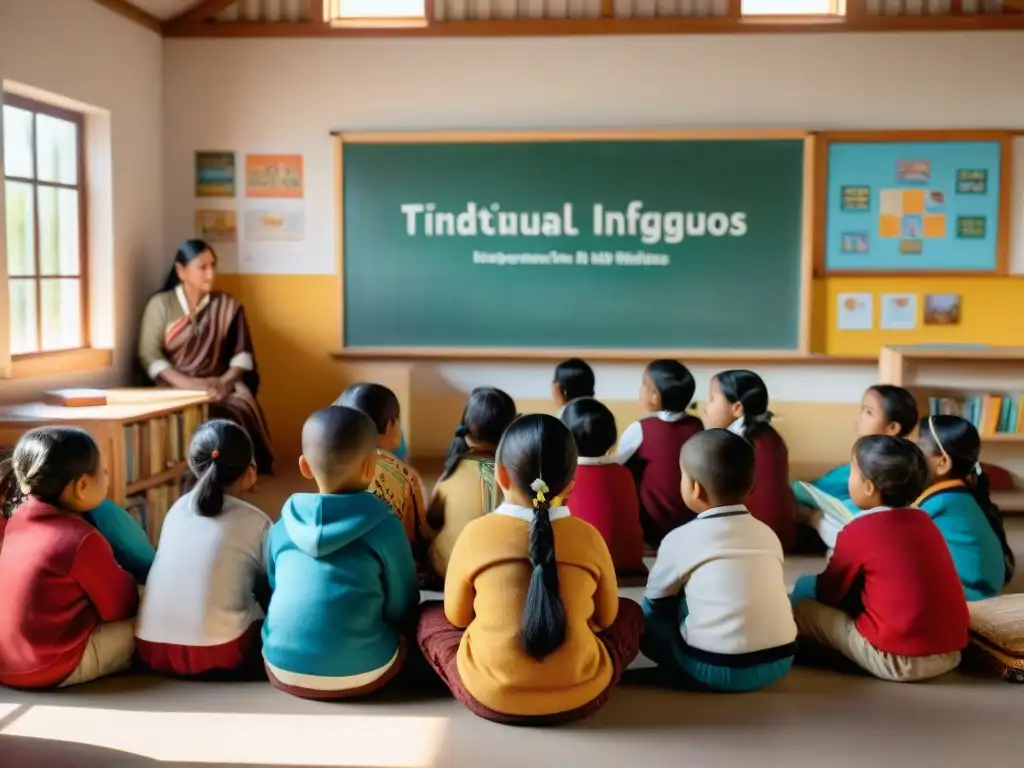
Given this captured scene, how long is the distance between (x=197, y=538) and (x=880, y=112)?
4804mm

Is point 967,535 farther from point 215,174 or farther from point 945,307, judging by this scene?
point 215,174

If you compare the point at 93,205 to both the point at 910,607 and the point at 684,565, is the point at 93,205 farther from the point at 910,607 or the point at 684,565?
the point at 910,607

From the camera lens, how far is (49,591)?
255cm

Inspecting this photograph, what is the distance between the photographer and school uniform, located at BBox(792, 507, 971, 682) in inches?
103

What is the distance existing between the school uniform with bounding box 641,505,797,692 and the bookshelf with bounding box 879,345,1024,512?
2.72 meters

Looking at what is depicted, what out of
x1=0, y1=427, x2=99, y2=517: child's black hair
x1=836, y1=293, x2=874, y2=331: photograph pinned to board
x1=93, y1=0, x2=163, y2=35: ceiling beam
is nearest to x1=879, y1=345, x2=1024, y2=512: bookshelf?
x1=836, y1=293, x2=874, y2=331: photograph pinned to board

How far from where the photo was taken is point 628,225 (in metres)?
6.05

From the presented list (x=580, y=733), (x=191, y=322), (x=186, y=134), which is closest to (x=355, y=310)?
(x=191, y=322)

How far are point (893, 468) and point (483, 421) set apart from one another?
126cm

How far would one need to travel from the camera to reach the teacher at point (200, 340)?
18.1 feet

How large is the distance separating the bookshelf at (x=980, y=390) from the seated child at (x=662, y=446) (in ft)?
4.94

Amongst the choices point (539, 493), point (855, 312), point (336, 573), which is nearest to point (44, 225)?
point (336, 573)

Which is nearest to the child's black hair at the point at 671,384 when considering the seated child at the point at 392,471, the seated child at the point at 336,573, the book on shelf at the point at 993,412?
the seated child at the point at 392,471

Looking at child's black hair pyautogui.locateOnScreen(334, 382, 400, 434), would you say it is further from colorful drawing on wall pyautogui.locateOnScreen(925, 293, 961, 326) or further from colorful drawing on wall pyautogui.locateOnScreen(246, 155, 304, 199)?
colorful drawing on wall pyautogui.locateOnScreen(925, 293, 961, 326)
